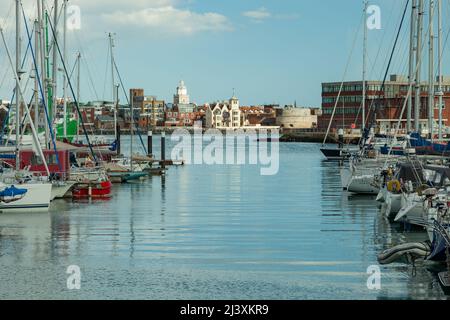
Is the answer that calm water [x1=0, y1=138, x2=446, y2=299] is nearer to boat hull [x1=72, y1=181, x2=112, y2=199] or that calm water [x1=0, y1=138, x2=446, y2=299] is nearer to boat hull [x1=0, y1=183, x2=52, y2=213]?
boat hull [x1=0, y1=183, x2=52, y2=213]

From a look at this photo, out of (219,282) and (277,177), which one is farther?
(277,177)

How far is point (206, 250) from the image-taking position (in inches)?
1061

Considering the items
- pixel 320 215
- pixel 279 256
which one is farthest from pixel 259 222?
pixel 279 256

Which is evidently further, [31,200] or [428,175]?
[31,200]

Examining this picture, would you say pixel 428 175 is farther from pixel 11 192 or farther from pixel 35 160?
pixel 35 160

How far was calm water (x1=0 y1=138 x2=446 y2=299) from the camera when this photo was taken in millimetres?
21016

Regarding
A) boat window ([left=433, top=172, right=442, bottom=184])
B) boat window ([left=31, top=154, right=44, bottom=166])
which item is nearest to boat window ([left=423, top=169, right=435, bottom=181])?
boat window ([left=433, top=172, right=442, bottom=184])

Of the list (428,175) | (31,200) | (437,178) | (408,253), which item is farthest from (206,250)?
(31,200)

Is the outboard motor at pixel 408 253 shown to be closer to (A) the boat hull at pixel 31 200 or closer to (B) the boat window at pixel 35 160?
(A) the boat hull at pixel 31 200

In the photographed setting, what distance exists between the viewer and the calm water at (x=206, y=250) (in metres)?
21.0
